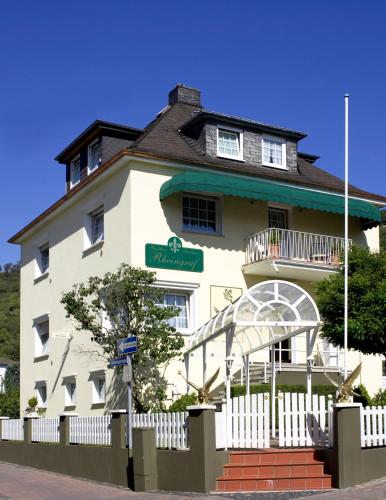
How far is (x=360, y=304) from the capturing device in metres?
18.6

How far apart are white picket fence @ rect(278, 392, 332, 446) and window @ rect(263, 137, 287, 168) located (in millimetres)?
13426

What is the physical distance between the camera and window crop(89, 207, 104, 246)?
2672 centimetres

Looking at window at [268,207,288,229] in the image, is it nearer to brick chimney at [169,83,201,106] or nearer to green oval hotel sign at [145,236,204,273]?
green oval hotel sign at [145,236,204,273]

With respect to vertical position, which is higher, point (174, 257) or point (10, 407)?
point (174, 257)

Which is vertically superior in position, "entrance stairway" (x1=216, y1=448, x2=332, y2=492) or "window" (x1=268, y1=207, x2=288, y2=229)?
"window" (x1=268, y1=207, x2=288, y2=229)

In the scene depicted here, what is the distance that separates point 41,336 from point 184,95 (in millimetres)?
11019

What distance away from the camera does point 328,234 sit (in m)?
27.5

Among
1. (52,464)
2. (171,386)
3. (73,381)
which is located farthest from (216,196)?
(52,464)

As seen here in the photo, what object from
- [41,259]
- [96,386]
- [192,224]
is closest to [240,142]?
[192,224]

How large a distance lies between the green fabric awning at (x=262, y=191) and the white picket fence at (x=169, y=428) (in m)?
8.86

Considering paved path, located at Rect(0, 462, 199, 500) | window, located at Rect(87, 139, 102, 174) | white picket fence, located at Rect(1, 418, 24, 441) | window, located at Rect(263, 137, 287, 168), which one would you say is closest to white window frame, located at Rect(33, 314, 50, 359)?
white picket fence, located at Rect(1, 418, 24, 441)

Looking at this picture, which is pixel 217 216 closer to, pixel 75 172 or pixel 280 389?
pixel 280 389

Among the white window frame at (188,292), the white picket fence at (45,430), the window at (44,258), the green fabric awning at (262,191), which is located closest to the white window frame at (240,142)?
the green fabric awning at (262,191)

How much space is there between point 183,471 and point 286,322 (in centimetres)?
440
